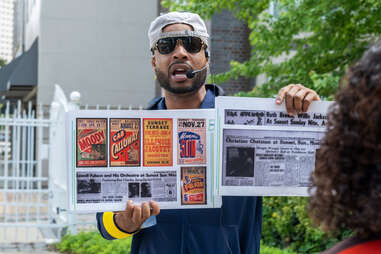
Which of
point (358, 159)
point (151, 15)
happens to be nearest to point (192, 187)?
point (358, 159)

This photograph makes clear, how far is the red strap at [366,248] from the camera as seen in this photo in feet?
3.06

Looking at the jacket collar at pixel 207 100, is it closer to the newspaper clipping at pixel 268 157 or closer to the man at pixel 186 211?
the man at pixel 186 211

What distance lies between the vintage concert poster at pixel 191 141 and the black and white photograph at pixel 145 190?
0.15 metres

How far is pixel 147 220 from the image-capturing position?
79.0 inches

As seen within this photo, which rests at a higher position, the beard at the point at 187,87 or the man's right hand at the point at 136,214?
the beard at the point at 187,87

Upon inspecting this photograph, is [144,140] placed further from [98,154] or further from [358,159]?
[358,159]

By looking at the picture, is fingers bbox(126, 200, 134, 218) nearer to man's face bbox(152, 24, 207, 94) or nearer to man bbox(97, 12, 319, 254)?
man bbox(97, 12, 319, 254)

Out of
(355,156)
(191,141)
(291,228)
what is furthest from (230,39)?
(355,156)

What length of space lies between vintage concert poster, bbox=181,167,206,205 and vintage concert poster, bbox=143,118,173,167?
0.26 feet

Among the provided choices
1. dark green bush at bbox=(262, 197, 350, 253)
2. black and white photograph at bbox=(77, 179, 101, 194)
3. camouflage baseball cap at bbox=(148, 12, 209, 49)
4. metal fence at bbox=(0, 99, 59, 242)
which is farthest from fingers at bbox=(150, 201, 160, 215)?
metal fence at bbox=(0, 99, 59, 242)

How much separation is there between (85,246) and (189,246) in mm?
5714

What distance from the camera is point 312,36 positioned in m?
7.47

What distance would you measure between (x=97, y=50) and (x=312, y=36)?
1034cm

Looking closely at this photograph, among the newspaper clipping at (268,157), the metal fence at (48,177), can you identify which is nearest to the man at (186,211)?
the newspaper clipping at (268,157)
